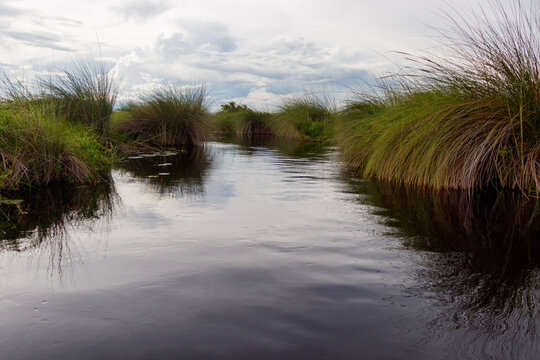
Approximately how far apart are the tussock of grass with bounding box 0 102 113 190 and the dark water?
0.89 m

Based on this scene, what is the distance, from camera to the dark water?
6.14ft

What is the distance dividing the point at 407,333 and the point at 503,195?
4141 millimetres

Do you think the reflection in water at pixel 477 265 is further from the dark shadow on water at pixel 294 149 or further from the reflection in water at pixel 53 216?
the dark shadow on water at pixel 294 149

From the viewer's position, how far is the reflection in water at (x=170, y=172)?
5.97m

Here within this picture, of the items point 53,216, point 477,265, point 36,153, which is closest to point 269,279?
point 477,265

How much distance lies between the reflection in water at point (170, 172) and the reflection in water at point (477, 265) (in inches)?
98.4

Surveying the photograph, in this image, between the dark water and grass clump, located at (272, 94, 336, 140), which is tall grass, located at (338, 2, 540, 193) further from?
grass clump, located at (272, 94, 336, 140)

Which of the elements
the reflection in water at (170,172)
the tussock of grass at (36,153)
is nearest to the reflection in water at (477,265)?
the reflection in water at (170,172)

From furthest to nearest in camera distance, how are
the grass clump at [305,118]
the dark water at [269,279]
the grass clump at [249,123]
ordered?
the grass clump at [249,123] < the grass clump at [305,118] < the dark water at [269,279]

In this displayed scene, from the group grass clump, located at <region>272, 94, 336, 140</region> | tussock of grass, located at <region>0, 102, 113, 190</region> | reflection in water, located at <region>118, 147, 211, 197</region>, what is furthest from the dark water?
grass clump, located at <region>272, 94, 336, 140</region>

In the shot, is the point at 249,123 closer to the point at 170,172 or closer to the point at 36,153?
the point at 170,172

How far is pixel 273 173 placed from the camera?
24.9 ft

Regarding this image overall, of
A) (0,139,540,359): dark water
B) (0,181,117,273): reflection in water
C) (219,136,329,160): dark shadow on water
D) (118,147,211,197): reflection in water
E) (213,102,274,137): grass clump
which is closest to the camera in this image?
(0,139,540,359): dark water

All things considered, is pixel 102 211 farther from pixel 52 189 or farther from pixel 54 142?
pixel 54 142
